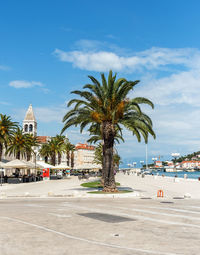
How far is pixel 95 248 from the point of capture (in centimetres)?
817

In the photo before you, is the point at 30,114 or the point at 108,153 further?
the point at 30,114

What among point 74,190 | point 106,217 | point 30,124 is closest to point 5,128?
point 74,190

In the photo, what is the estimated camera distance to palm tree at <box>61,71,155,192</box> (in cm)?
2761

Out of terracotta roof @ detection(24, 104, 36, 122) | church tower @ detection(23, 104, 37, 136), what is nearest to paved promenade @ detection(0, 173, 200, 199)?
church tower @ detection(23, 104, 37, 136)

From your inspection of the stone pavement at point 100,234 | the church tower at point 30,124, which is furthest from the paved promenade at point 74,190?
the church tower at point 30,124

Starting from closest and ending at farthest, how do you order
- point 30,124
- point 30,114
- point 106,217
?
point 106,217 < point 30,124 < point 30,114

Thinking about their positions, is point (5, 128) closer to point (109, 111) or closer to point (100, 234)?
point (109, 111)

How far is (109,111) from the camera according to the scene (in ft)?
90.2

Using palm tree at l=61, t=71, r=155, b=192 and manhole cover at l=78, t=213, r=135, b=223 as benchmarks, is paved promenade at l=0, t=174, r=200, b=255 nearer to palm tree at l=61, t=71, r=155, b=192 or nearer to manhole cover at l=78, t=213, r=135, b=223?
manhole cover at l=78, t=213, r=135, b=223

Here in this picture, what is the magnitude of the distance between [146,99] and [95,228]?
18.8 metres

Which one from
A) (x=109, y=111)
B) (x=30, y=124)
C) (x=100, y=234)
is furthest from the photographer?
(x=30, y=124)

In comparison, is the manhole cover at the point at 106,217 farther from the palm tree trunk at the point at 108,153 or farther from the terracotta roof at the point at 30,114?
the terracotta roof at the point at 30,114

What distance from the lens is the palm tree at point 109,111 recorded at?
27.6 m

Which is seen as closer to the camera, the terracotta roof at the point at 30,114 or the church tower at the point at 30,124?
the church tower at the point at 30,124
